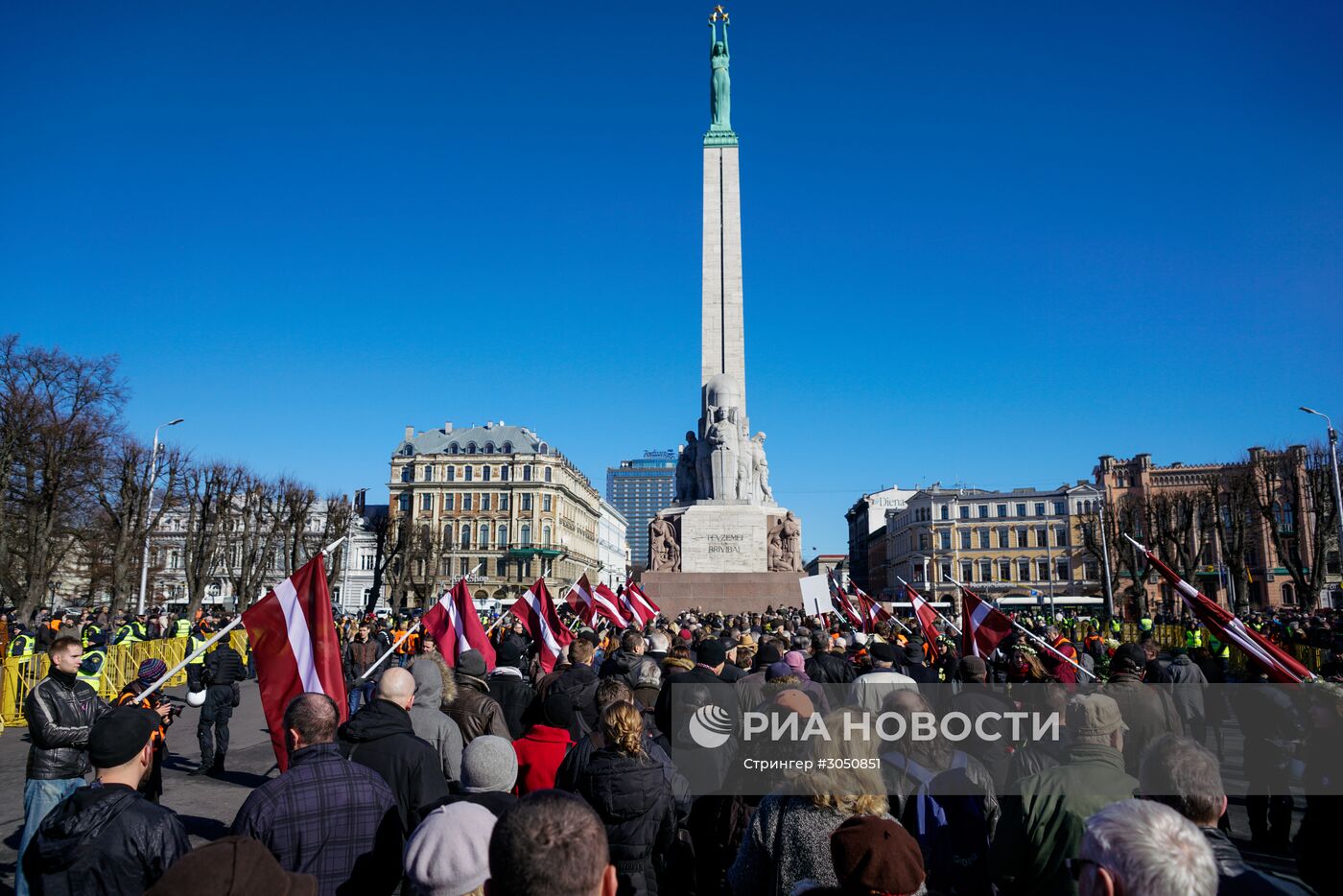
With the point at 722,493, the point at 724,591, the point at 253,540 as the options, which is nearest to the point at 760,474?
the point at 722,493

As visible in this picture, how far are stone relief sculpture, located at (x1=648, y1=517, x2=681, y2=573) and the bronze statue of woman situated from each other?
18.3 m

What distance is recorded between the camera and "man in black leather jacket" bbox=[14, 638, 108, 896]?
585 cm

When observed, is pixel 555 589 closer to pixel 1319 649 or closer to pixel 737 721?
pixel 1319 649

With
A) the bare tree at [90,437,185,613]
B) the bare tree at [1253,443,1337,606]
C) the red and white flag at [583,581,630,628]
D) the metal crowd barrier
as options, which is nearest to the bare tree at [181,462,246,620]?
the bare tree at [90,437,185,613]

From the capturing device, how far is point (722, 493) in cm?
3353

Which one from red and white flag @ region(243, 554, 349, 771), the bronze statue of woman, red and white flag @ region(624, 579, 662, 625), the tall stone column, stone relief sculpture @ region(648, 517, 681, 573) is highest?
the bronze statue of woman

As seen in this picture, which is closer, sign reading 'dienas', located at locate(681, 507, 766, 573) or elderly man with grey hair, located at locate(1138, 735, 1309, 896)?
elderly man with grey hair, located at locate(1138, 735, 1309, 896)

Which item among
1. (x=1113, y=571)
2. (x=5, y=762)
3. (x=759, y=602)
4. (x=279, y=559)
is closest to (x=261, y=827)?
(x=5, y=762)

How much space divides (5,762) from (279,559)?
251 feet

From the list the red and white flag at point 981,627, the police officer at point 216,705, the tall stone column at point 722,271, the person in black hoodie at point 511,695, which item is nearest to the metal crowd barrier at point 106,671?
the police officer at point 216,705

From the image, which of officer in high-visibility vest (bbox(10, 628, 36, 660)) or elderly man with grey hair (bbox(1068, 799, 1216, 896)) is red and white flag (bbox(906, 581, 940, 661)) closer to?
elderly man with grey hair (bbox(1068, 799, 1216, 896))

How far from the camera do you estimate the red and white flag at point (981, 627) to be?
10203 millimetres

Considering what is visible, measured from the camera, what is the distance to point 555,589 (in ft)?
310

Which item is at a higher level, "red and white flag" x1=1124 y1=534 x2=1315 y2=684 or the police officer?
"red and white flag" x1=1124 y1=534 x2=1315 y2=684
